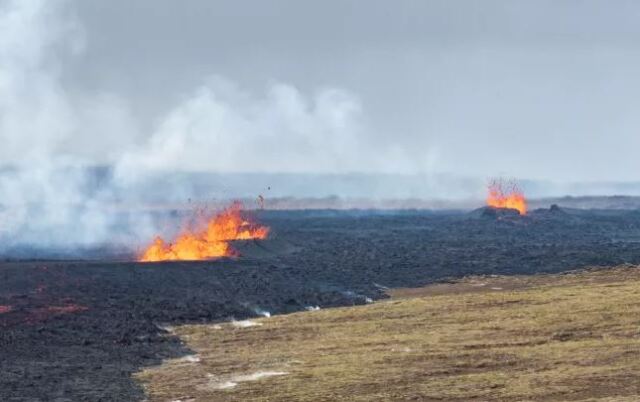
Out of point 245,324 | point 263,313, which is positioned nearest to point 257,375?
point 245,324

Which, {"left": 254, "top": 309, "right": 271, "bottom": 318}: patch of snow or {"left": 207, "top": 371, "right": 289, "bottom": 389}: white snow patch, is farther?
{"left": 254, "top": 309, "right": 271, "bottom": 318}: patch of snow

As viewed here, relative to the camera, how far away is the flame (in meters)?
119

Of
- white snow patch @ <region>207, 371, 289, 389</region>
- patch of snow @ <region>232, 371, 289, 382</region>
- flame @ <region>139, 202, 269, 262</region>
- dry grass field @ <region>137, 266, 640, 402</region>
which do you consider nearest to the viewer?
dry grass field @ <region>137, 266, 640, 402</region>

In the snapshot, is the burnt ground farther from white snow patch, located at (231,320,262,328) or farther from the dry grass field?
the dry grass field

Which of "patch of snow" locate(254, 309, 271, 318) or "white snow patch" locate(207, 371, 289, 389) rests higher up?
"patch of snow" locate(254, 309, 271, 318)

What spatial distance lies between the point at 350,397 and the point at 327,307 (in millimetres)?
41819

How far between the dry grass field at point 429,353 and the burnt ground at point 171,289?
142 inches

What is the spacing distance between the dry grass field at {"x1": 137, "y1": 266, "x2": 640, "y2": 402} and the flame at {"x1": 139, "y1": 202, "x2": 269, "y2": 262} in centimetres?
3638

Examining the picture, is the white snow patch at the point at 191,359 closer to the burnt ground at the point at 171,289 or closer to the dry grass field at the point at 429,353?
the dry grass field at the point at 429,353

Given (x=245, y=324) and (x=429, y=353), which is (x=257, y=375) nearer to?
(x=429, y=353)

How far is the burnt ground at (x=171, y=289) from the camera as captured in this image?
199 feet

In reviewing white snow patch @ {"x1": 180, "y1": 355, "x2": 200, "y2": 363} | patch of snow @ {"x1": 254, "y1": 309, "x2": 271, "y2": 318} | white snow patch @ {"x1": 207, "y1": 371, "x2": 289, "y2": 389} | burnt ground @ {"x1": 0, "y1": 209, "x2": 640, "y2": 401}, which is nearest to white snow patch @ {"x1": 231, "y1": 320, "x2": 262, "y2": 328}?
burnt ground @ {"x1": 0, "y1": 209, "x2": 640, "y2": 401}

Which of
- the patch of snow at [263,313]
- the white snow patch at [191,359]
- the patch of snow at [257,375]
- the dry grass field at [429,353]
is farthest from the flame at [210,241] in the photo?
the patch of snow at [257,375]

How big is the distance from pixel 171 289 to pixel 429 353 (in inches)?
1486
